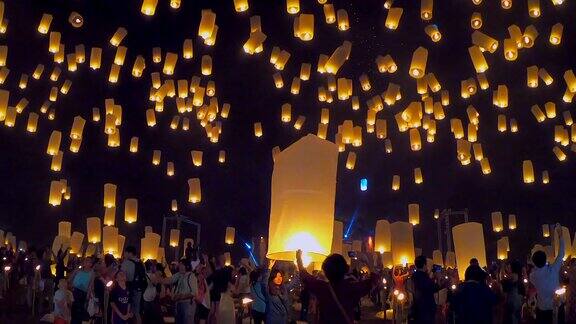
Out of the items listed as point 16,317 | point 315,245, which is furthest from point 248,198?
point 315,245

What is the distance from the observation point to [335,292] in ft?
14.3

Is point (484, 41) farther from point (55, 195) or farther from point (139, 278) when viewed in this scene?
point (55, 195)

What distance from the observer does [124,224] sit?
76.8 ft

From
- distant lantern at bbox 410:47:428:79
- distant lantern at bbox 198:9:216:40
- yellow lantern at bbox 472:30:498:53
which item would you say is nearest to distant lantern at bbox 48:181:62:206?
distant lantern at bbox 198:9:216:40

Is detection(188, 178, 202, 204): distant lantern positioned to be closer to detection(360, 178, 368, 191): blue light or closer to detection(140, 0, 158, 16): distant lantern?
detection(140, 0, 158, 16): distant lantern

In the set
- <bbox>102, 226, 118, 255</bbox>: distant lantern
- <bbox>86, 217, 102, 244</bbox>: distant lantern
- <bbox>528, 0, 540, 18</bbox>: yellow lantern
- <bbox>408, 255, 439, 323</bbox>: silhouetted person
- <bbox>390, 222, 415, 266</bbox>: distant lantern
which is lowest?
<bbox>408, 255, 439, 323</bbox>: silhouetted person

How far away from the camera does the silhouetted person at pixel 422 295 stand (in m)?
7.73

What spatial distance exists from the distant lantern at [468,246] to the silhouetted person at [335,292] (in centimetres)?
592

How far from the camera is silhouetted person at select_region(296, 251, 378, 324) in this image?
14.3ft

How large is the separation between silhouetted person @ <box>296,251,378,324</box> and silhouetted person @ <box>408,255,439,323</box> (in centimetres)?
349

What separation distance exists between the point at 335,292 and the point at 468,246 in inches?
242

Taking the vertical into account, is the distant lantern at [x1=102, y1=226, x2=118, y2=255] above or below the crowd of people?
above

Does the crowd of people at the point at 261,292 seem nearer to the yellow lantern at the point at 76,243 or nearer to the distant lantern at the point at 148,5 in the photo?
the distant lantern at the point at 148,5

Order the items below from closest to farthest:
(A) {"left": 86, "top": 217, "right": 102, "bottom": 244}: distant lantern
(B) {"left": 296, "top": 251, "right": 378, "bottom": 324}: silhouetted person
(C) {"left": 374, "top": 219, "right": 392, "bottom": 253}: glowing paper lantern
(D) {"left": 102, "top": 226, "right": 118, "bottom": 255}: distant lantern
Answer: (B) {"left": 296, "top": 251, "right": 378, "bottom": 324}: silhouetted person < (C) {"left": 374, "top": 219, "right": 392, "bottom": 253}: glowing paper lantern < (D) {"left": 102, "top": 226, "right": 118, "bottom": 255}: distant lantern < (A) {"left": 86, "top": 217, "right": 102, "bottom": 244}: distant lantern
